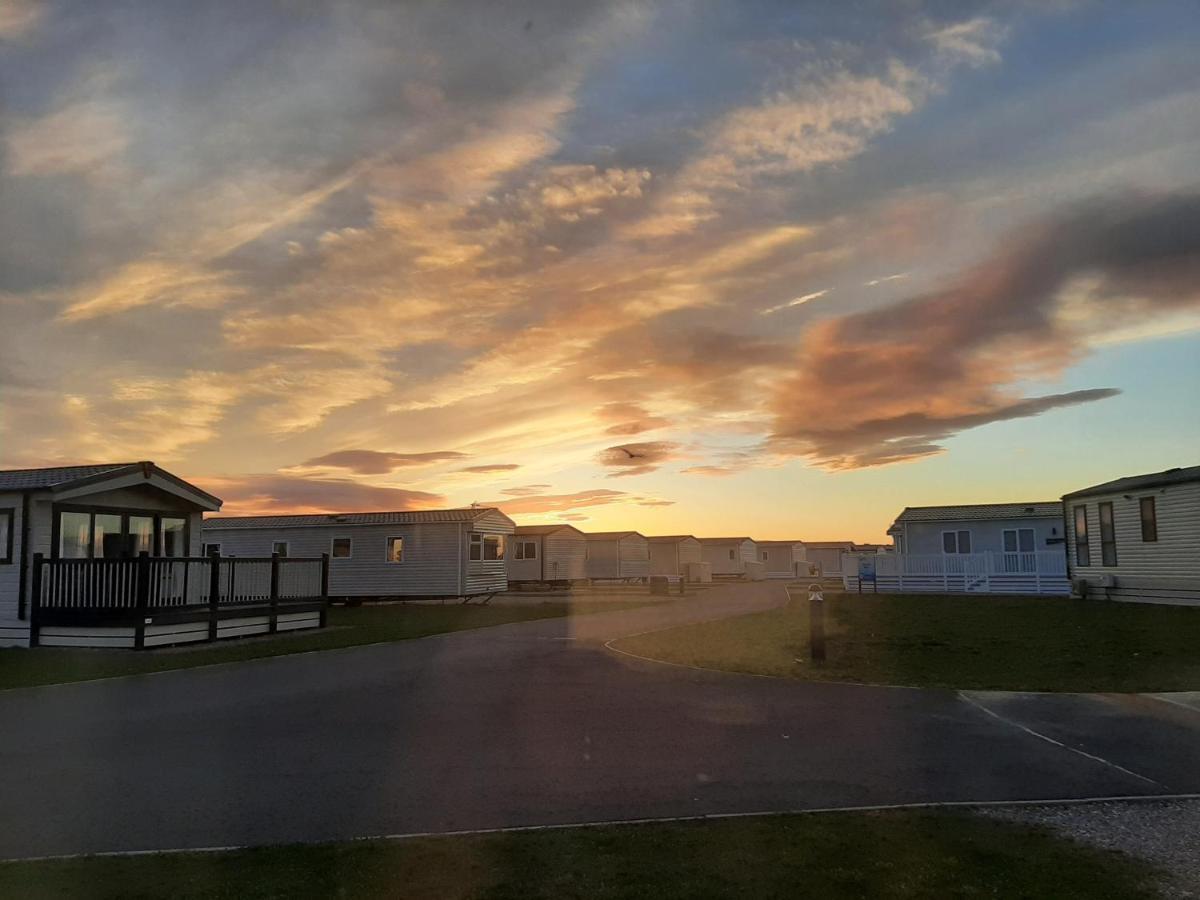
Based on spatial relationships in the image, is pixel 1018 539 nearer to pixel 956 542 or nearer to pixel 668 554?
pixel 956 542

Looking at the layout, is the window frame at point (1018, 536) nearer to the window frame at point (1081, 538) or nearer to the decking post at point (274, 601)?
the window frame at point (1081, 538)

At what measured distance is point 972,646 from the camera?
17094 mm

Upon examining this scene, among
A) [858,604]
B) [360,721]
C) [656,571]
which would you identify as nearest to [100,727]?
[360,721]

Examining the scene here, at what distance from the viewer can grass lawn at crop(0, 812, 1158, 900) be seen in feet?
16.8

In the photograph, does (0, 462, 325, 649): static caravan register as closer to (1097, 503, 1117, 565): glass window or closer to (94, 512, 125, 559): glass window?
(94, 512, 125, 559): glass window

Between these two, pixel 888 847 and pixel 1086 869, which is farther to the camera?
pixel 888 847

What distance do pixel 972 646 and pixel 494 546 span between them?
1038 inches

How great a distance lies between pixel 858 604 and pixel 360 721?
22969 millimetres

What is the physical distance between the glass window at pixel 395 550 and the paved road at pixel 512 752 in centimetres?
2377

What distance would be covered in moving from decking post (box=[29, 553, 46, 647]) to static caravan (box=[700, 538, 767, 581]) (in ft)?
202

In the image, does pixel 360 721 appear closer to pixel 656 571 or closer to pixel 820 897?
pixel 820 897

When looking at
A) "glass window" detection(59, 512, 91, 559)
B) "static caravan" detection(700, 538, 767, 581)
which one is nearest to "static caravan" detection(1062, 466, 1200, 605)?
"glass window" detection(59, 512, 91, 559)

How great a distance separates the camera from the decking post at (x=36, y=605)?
1966cm

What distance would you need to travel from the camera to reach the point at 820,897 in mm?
4980
